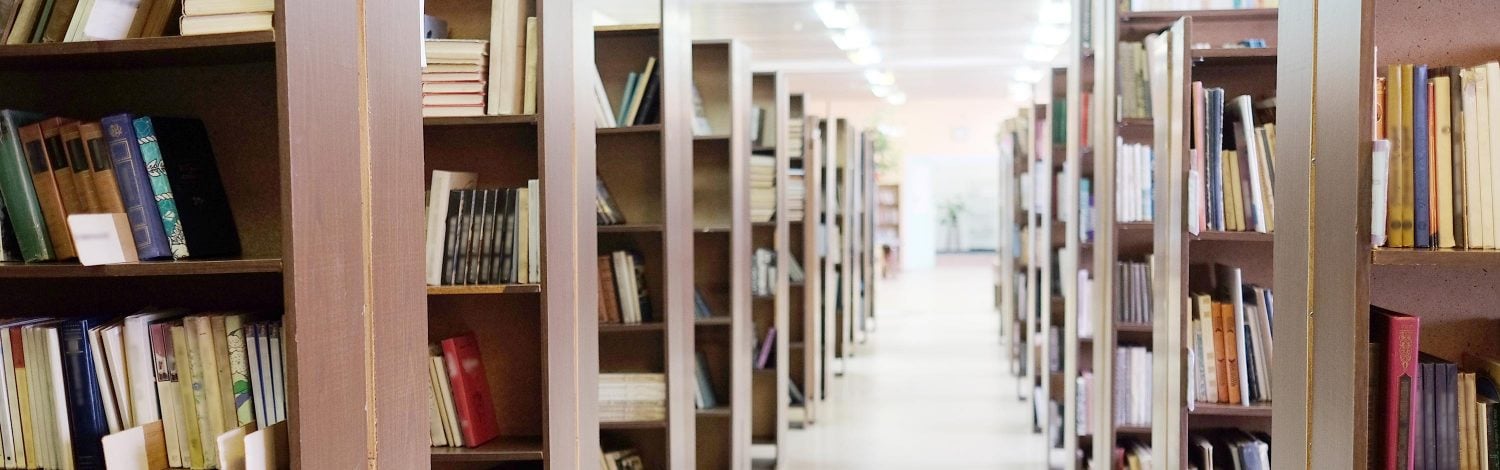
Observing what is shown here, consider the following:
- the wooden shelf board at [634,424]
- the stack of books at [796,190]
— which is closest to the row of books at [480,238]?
the wooden shelf board at [634,424]

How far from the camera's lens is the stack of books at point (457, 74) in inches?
119

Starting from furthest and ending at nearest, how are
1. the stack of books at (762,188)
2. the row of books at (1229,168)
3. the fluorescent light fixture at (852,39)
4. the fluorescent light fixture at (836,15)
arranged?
the fluorescent light fixture at (852,39)
the fluorescent light fixture at (836,15)
the stack of books at (762,188)
the row of books at (1229,168)

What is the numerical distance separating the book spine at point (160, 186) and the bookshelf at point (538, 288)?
1.07m

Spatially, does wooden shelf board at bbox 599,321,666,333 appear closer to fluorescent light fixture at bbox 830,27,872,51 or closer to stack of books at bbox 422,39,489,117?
stack of books at bbox 422,39,489,117

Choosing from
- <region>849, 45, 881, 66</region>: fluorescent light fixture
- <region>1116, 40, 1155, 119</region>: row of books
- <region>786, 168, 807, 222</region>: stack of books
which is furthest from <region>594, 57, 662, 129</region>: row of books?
<region>849, 45, 881, 66</region>: fluorescent light fixture

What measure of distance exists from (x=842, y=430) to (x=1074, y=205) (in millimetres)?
2550

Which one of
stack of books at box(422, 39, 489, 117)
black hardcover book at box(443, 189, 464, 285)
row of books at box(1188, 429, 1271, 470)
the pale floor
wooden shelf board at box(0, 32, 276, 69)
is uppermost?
stack of books at box(422, 39, 489, 117)

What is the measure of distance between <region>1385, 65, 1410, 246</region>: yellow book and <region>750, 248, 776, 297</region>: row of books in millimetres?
4530

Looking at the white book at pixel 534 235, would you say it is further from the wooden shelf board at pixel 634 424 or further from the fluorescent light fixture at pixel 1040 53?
the fluorescent light fixture at pixel 1040 53

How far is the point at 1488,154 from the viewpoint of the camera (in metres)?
1.76

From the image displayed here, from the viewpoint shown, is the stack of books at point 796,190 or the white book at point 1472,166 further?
the stack of books at point 796,190

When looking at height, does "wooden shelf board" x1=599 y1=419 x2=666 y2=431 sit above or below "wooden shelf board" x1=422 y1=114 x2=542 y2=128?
below

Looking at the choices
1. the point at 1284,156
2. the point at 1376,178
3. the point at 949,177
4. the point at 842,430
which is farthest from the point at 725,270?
the point at 949,177

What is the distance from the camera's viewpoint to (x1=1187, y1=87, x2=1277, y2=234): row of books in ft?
11.3
